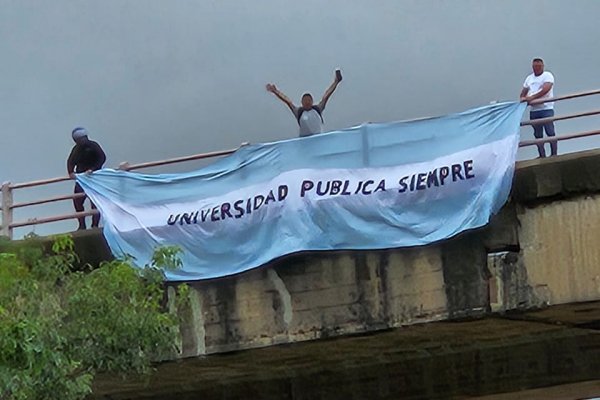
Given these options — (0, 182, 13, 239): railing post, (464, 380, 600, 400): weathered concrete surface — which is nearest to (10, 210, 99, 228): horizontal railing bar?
(0, 182, 13, 239): railing post

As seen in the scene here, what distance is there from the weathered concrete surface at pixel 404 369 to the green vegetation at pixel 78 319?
4.14 metres

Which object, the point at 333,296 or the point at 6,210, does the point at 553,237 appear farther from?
the point at 6,210

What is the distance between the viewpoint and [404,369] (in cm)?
1941

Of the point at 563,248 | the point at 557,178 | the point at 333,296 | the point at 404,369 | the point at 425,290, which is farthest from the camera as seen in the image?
the point at 404,369

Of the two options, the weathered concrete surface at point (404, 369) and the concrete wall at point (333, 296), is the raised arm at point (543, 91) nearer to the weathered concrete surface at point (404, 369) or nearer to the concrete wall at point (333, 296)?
the concrete wall at point (333, 296)

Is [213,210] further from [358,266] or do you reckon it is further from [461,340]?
[461,340]

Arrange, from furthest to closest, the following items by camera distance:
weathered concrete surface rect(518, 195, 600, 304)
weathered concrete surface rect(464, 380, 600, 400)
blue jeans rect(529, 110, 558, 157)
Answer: weathered concrete surface rect(464, 380, 600, 400) < blue jeans rect(529, 110, 558, 157) < weathered concrete surface rect(518, 195, 600, 304)

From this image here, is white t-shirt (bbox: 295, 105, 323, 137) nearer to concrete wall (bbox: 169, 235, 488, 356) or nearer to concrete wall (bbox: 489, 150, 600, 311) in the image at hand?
concrete wall (bbox: 169, 235, 488, 356)

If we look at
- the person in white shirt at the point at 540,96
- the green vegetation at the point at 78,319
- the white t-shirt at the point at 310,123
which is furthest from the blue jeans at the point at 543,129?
the green vegetation at the point at 78,319

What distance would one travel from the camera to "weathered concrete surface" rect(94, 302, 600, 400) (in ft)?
54.6

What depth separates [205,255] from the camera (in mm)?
14547

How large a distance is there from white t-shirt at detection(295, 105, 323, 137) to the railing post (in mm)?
3518

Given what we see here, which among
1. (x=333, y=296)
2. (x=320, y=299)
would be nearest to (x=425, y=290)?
(x=333, y=296)

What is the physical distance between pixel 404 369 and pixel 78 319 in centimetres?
893
